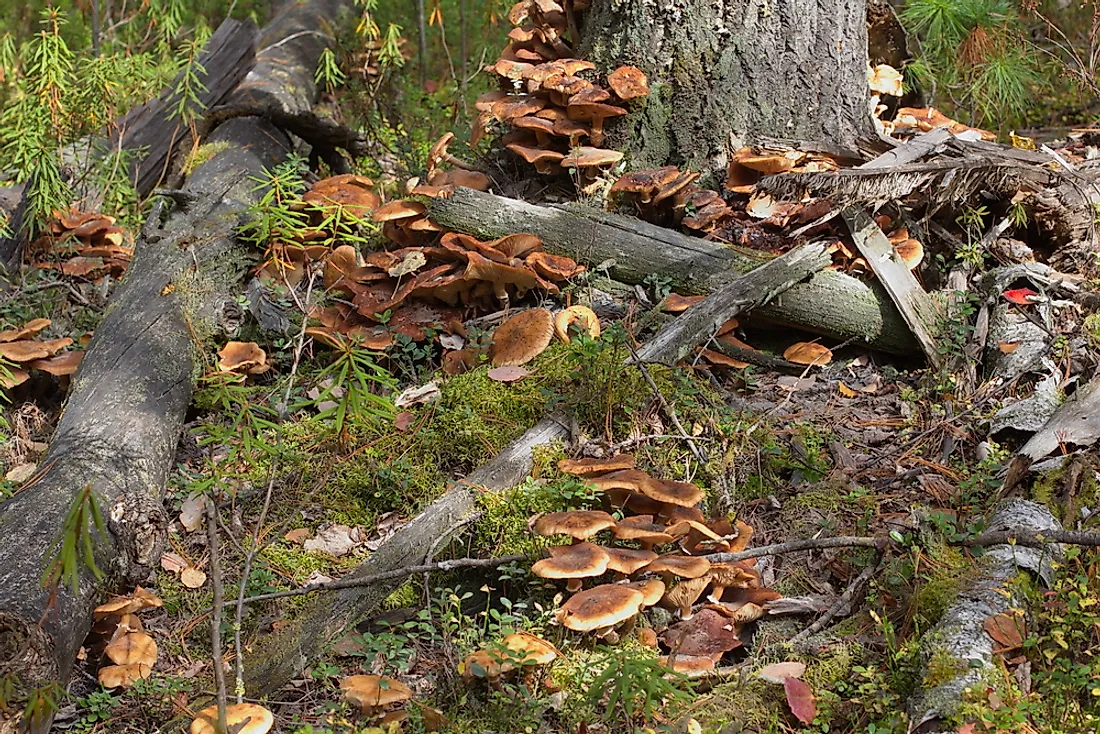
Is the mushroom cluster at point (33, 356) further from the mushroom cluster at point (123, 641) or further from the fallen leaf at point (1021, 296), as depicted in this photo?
the fallen leaf at point (1021, 296)

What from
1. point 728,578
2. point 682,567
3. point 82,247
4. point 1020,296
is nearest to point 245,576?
point 682,567

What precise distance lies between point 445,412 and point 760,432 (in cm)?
166

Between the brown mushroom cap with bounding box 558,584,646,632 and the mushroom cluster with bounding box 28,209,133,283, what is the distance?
5144 millimetres

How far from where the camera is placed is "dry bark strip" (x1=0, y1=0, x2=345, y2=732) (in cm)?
386

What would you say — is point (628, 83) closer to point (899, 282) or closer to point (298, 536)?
point (899, 282)

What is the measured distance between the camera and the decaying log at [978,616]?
10.6ft

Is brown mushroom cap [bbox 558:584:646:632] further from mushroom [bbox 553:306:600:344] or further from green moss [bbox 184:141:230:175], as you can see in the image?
green moss [bbox 184:141:230:175]

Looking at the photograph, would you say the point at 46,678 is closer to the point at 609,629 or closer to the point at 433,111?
the point at 609,629

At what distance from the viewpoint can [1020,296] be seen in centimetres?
555

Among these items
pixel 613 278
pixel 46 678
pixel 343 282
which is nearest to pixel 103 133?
pixel 343 282

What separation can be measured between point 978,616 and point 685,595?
1.12 meters

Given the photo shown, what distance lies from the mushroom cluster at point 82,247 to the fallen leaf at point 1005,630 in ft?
20.8

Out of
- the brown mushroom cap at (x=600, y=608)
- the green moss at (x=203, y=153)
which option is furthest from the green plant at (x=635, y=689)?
the green moss at (x=203, y=153)

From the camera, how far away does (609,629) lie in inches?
152
